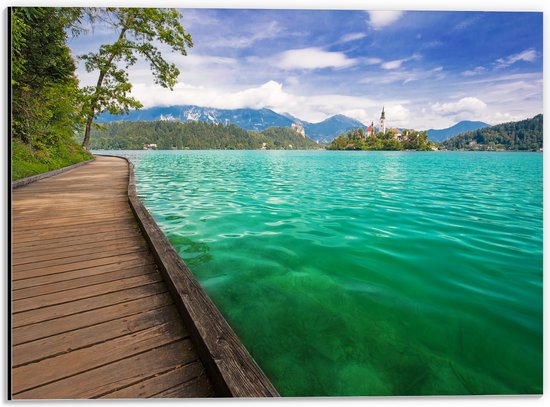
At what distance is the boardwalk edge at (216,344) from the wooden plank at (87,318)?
6.3 inches

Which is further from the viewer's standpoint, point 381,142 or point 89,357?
point 381,142

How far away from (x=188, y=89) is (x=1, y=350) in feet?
12.3

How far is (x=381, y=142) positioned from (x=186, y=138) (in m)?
61.7

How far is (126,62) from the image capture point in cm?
1659

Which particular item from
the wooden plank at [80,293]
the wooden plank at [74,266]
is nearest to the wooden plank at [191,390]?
the wooden plank at [80,293]

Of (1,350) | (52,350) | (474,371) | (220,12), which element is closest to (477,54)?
(220,12)

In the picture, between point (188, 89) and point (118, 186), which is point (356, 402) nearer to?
point (188, 89)

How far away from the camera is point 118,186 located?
8.20 meters

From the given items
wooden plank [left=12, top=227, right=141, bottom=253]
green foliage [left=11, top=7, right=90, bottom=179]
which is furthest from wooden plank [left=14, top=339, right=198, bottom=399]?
green foliage [left=11, top=7, right=90, bottom=179]

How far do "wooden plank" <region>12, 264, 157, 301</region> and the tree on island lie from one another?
9639mm

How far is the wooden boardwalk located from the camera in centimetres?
153

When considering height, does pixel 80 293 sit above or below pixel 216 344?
below

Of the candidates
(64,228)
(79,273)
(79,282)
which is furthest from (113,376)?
(64,228)

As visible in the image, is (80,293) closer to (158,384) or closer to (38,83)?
(158,384)
